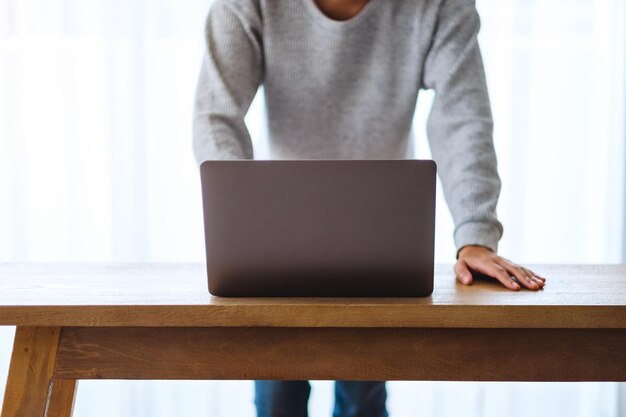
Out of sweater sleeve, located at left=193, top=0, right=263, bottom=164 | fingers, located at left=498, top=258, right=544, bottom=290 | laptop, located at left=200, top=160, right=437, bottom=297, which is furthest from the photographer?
sweater sleeve, located at left=193, top=0, right=263, bottom=164

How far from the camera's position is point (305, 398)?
4.40 feet

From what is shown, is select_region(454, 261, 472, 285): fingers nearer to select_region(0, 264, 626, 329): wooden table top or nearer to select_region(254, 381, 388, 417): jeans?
select_region(0, 264, 626, 329): wooden table top

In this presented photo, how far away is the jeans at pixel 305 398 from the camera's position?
1.29 meters

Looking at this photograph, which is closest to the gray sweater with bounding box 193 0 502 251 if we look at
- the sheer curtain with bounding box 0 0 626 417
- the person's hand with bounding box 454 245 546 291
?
the person's hand with bounding box 454 245 546 291

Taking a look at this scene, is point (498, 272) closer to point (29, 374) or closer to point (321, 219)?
point (321, 219)

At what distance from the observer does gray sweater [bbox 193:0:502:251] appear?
1271 mm

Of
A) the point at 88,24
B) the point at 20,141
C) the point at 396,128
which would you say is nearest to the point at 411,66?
the point at 396,128

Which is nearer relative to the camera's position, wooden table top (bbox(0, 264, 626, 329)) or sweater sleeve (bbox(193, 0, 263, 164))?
wooden table top (bbox(0, 264, 626, 329))

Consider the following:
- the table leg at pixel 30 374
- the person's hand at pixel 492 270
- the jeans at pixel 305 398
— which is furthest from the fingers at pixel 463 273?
the table leg at pixel 30 374

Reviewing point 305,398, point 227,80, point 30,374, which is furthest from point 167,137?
point 30,374

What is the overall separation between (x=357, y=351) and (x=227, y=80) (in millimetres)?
648

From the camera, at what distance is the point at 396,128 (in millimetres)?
1464

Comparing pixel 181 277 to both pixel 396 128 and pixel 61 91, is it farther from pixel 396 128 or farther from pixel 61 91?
pixel 61 91

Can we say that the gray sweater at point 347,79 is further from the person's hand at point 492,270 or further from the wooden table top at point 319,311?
the wooden table top at point 319,311
